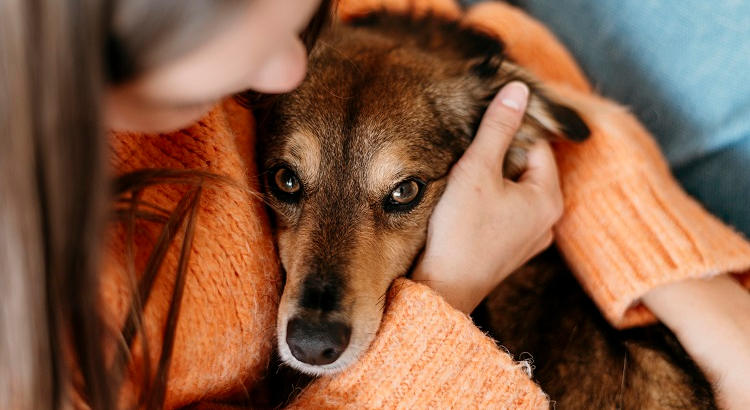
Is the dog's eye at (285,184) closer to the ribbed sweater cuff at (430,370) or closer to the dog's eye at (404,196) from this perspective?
the dog's eye at (404,196)

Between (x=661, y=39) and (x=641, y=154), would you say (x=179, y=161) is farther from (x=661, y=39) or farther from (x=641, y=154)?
(x=661, y=39)

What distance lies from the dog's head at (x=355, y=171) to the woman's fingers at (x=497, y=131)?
56 mm

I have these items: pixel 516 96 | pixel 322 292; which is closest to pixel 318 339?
pixel 322 292

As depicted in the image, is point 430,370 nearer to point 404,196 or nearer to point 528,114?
point 404,196

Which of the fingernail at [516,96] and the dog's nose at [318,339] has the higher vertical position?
the fingernail at [516,96]

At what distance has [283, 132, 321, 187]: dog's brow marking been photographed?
122 centimetres

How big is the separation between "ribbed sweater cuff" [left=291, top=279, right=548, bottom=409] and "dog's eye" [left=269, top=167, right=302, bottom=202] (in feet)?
1.22

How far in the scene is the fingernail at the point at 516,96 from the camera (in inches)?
52.0

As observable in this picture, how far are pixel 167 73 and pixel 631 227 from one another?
112cm

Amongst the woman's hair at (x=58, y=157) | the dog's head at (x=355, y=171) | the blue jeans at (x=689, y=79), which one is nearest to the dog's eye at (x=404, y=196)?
the dog's head at (x=355, y=171)

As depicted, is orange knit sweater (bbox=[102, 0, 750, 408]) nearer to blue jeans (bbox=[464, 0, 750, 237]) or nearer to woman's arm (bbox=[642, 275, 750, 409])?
woman's arm (bbox=[642, 275, 750, 409])

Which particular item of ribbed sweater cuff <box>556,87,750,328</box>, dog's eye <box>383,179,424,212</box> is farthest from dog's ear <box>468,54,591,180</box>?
dog's eye <box>383,179,424,212</box>

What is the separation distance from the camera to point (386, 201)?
127 centimetres

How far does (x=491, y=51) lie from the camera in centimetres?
154
